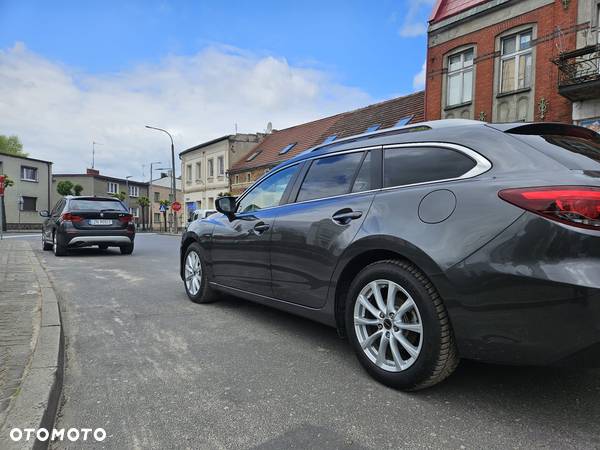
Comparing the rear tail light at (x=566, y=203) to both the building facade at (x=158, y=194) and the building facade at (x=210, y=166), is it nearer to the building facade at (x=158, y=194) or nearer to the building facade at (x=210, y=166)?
the building facade at (x=210, y=166)

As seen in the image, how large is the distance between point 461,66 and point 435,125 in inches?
587

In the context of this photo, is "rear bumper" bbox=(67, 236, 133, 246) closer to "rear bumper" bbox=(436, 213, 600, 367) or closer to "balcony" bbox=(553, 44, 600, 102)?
"rear bumper" bbox=(436, 213, 600, 367)

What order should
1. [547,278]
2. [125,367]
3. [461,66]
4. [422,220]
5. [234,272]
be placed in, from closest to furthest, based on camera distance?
[547,278], [422,220], [125,367], [234,272], [461,66]

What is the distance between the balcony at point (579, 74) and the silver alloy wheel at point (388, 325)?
38.6 ft

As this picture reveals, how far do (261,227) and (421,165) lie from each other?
65.1 inches

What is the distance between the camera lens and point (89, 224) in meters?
11.1

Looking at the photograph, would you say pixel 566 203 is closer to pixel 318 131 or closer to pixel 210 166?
pixel 318 131

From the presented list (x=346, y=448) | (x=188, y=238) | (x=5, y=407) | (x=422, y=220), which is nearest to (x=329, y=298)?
(x=422, y=220)

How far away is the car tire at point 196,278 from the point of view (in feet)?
16.7

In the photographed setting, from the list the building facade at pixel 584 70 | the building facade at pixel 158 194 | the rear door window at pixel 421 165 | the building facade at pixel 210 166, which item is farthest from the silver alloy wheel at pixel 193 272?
the building facade at pixel 158 194

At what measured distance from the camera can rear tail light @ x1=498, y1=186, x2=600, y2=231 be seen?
2039 mm

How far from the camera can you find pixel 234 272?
14.4ft

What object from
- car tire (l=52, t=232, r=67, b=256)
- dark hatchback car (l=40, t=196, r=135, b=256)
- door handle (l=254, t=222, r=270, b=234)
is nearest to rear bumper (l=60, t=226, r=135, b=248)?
dark hatchback car (l=40, t=196, r=135, b=256)

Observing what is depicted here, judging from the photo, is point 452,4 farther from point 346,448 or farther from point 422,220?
point 346,448
